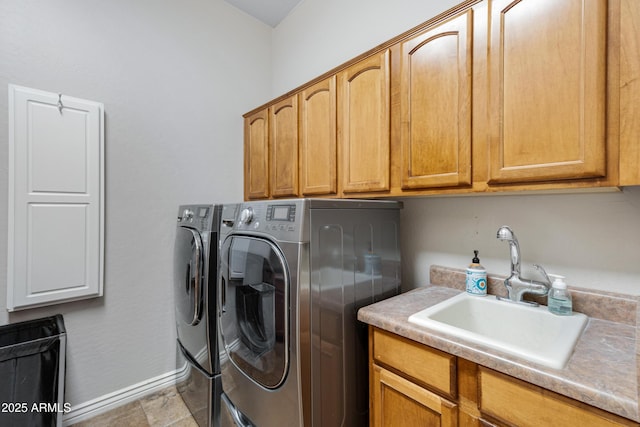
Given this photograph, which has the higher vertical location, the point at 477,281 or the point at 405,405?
the point at 477,281

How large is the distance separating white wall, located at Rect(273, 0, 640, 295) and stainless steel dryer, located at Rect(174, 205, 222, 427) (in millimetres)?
1183

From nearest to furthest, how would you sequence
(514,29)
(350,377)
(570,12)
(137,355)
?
1. (570,12)
2. (514,29)
3. (350,377)
4. (137,355)

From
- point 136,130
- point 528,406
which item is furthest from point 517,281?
point 136,130

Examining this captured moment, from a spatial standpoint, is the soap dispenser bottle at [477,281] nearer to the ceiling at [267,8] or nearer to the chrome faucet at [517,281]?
the chrome faucet at [517,281]

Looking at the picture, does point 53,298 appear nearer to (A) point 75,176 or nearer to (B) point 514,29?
(A) point 75,176

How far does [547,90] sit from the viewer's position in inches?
37.2

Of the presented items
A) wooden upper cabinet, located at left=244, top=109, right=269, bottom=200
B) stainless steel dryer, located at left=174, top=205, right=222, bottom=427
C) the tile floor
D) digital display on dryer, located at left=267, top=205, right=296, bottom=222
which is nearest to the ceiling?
wooden upper cabinet, located at left=244, top=109, right=269, bottom=200

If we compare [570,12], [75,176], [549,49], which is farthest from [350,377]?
[75,176]

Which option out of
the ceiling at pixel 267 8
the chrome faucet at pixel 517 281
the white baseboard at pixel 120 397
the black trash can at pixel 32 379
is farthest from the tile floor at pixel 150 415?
the ceiling at pixel 267 8

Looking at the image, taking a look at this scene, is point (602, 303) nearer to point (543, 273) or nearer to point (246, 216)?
point (543, 273)

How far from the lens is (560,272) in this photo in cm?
123

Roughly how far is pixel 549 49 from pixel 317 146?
114cm

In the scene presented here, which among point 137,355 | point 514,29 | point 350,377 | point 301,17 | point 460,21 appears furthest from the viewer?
point 301,17

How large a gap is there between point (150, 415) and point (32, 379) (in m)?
0.73
